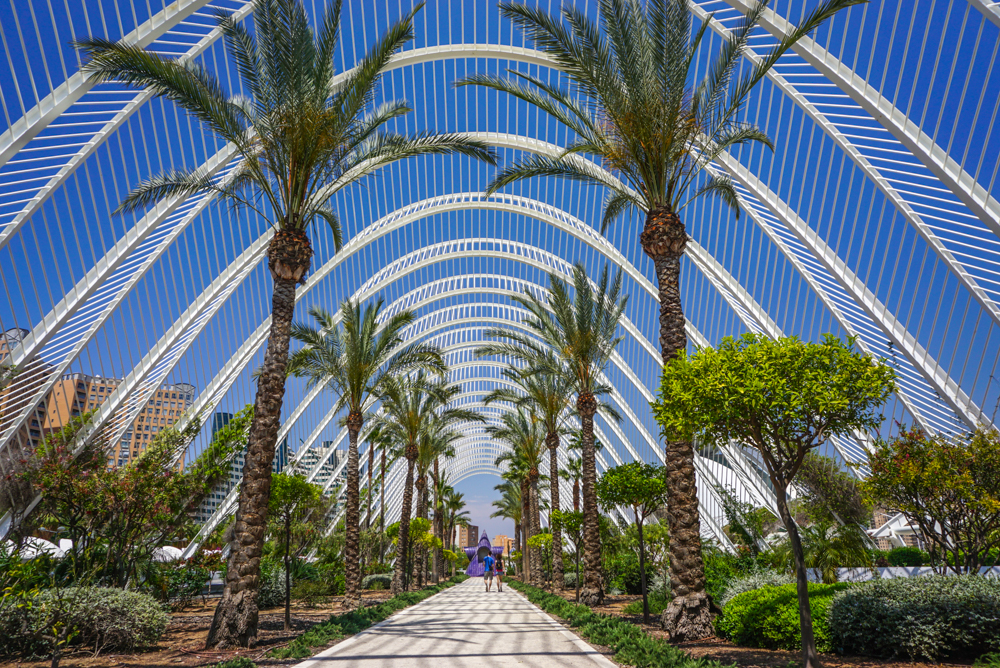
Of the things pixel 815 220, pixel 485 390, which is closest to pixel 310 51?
pixel 815 220

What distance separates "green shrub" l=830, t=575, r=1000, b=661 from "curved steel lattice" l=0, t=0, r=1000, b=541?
525 centimetres

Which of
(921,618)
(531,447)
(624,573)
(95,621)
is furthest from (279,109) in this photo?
(531,447)

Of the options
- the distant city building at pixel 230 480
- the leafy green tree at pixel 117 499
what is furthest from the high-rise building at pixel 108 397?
the leafy green tree at pixel 117 499

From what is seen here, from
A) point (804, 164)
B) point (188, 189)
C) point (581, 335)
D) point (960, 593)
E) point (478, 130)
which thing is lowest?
point (960, 593)

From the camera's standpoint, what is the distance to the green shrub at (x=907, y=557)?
853 inches

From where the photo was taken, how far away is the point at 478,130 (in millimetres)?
26016

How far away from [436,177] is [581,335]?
13.3m

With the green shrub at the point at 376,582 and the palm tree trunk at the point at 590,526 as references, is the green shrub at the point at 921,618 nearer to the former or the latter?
the palm tree trunk at the point at 590,526

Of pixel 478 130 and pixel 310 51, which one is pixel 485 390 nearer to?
pixel 478 130

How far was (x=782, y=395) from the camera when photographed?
24.7 ft

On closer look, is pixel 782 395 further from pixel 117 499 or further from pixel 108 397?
pixel 108 397

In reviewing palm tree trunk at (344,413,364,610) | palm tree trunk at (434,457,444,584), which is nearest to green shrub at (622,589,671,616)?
palm tree trunk at (344,413,364,610)

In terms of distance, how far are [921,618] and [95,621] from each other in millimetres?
10961

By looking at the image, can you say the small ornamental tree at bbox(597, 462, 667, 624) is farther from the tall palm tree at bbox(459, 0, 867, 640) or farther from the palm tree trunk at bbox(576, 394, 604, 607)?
the tall palm tree at bbox(459, 0, 867, 640)
